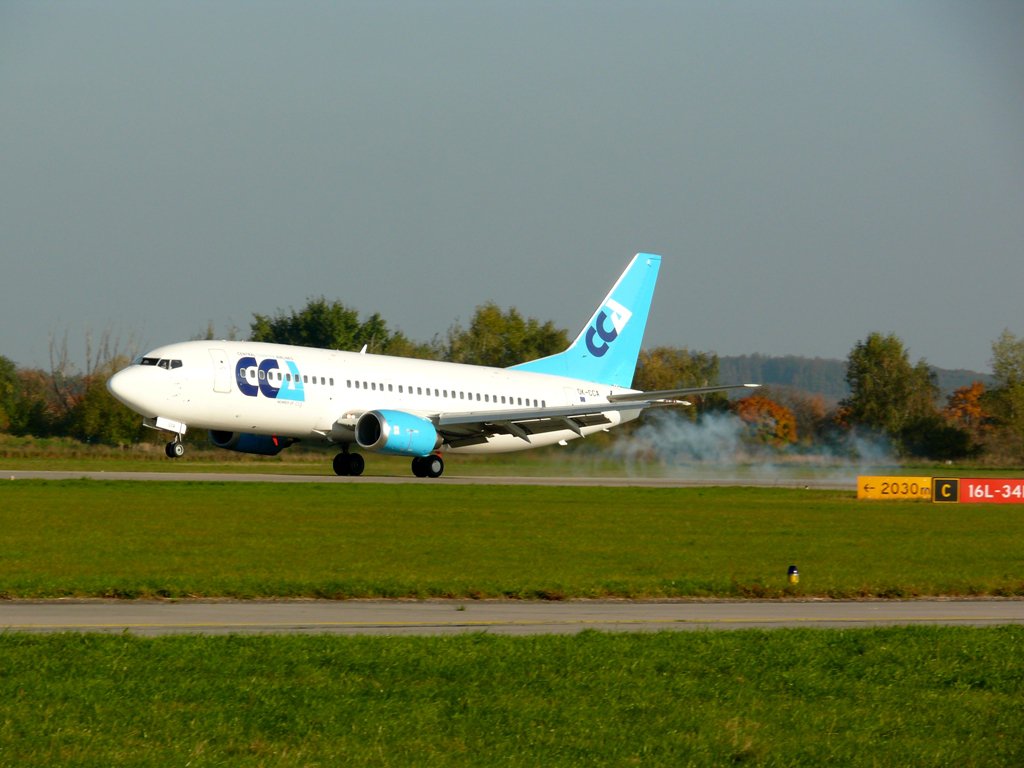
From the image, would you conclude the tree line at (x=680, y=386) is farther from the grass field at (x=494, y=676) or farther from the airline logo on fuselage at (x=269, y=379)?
the grass field at (x=494, y=676)

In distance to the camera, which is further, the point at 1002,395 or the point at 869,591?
the point at 1002,395

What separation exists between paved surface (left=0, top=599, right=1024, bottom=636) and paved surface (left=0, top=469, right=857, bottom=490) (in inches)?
1002

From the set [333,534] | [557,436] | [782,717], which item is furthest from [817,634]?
[557,436]

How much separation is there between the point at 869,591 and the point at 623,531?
32.8ft

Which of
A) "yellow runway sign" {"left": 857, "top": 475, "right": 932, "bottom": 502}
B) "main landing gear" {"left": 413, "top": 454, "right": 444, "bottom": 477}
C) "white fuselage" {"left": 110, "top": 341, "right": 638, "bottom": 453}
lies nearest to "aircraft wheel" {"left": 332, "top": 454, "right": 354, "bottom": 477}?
"white fuselage" {"left": 110, "top": 341, "right": 638, "bottom": 453}

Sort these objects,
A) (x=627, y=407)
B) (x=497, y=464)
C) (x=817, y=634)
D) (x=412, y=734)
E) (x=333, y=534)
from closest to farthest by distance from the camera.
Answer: (x=412, y=734)
(x=817, y=634)
(x=333, y=534)
(x=627, y=407)
(x=497, y=464)

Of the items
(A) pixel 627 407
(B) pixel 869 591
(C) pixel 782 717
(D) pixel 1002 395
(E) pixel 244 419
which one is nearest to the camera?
(C) pixel 782 717

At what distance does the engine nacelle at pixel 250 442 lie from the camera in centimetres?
4866

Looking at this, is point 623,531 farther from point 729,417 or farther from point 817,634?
point 729,417

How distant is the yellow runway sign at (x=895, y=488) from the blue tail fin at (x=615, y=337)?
588 inches

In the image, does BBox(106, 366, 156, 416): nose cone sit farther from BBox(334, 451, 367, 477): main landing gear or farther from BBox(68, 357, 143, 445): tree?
BBox(68, 357, 143, 445): tree

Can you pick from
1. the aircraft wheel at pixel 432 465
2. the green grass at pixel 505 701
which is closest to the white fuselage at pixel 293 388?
the aircraft wheel at pixel 432 465

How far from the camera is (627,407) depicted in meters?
51.6

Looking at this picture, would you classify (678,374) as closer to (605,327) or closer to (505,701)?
(605,327)
